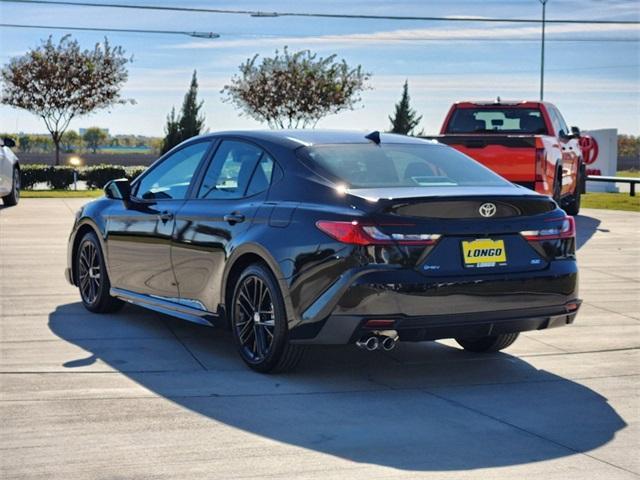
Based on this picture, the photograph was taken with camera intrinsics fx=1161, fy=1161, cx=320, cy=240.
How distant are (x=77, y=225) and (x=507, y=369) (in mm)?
4187

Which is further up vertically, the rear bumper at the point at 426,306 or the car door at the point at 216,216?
the car door at the point at 216,216

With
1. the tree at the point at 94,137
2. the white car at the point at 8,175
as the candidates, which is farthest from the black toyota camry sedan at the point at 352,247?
the tree at the point at 94,137

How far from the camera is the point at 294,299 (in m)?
7.03

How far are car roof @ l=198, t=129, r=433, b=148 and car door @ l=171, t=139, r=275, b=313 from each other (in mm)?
99

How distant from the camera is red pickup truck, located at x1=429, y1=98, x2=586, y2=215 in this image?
16.3m

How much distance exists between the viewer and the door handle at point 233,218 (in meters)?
7.63

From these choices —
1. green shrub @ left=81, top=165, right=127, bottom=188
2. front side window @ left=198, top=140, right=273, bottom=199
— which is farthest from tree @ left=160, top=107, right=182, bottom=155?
front side window @ left=198, top=140, right=273, bottom=199

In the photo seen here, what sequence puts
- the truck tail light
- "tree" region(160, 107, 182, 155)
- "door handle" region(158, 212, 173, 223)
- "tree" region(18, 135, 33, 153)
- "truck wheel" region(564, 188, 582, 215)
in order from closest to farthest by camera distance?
"door handle" region(158, 212, 173, 223) → the truck tail light → "truck wheel" region(564, 188, 582, 215) → "tree" region(160, 107, 182, 155) → "tree" region(18, 135, 33, 153)

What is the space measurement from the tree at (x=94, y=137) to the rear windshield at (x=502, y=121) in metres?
92.5

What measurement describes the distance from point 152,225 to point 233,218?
128 cm

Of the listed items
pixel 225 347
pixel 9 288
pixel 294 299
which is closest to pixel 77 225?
pixel 9 288

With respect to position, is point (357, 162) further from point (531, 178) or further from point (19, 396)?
point (531, 178)

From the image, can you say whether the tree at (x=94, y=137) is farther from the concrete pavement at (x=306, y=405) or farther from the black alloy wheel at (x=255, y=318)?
the black alloy wheel at (x=255, y=318)

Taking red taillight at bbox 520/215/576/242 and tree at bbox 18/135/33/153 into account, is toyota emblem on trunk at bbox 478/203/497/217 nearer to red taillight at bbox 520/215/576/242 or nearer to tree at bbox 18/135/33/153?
red taillight at bbox 520/215/576/242
